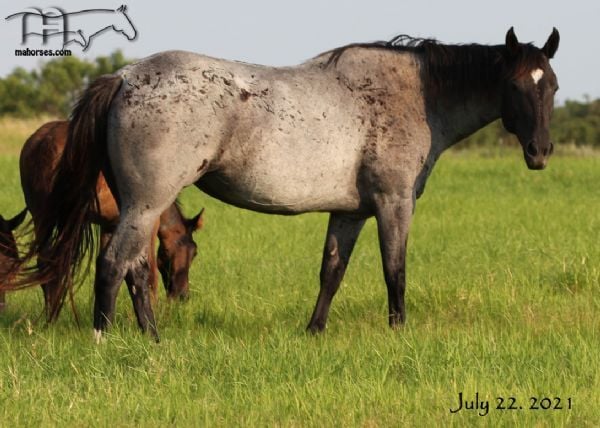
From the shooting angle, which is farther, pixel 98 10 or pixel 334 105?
pixel 98 10

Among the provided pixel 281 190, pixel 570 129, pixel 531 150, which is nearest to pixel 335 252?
pixel 281 190

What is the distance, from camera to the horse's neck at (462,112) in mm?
7325

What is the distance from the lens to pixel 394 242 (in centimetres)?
720

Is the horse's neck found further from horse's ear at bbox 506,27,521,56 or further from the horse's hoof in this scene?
the horse's hoof

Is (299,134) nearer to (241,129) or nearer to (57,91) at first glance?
(241,129)

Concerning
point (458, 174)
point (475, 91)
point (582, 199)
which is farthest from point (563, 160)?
point (475, 91)

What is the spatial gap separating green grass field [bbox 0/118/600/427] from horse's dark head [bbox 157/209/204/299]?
0.25 m

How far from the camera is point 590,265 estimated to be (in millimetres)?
9594

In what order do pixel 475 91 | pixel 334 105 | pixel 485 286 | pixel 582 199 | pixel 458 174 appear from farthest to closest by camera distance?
pixel 458 174
pixel 582 199
pixel 485 286
pixel 475 91
pixel 334 105

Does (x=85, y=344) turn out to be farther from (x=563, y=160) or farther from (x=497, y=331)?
(x=563, y=160)

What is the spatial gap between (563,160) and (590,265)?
53.5 feet

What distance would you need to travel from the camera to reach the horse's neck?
733 cm

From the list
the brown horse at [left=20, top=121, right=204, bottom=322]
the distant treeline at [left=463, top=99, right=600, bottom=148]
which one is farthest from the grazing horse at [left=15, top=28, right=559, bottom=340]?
the distant treeline at [left=463, top=99, right=600, bottom=148]

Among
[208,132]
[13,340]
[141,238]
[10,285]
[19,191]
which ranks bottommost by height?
[19,191]
